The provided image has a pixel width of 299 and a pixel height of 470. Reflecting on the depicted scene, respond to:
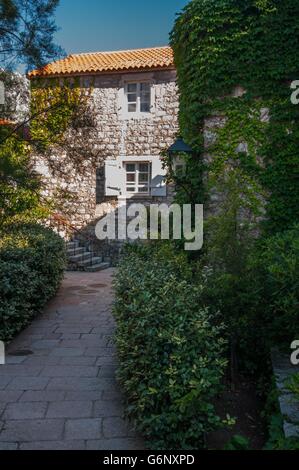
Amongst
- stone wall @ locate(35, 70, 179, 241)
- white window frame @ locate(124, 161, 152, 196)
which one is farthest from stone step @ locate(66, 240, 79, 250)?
white window frame @ locate(124, 161, 152, 196)

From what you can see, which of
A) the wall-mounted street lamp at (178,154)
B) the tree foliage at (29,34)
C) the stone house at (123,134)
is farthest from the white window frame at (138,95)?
the tree foliage at (29,34)

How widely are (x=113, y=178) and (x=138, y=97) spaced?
2.57 meters

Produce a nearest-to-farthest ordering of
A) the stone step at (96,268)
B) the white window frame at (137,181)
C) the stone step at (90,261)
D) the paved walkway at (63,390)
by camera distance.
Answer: the paved walkway at (63,390) → the stone step at (96,268) → the stone step at (90,261) → the white window frame at (137,181)

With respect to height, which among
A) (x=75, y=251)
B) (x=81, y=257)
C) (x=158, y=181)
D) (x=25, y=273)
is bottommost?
(x=81, y=257)

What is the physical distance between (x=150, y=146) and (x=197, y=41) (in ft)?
17.9

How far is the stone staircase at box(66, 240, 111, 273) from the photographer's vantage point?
36.2ft

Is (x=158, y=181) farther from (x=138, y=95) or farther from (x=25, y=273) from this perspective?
(x=25, y=273)

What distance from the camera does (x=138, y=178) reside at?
12.2 meters

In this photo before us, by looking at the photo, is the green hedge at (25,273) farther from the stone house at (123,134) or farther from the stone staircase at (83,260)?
the stone house at (123,134)

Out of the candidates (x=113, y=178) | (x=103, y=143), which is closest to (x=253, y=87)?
(x=113, y=178)

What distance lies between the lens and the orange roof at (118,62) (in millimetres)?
11527

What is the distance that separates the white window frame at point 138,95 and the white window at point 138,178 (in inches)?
55.8

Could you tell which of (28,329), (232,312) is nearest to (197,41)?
(232,312)
